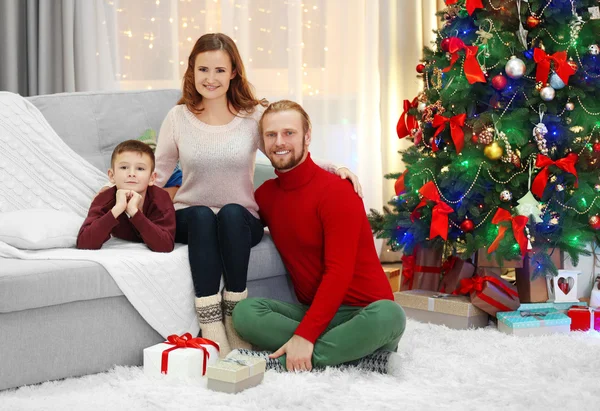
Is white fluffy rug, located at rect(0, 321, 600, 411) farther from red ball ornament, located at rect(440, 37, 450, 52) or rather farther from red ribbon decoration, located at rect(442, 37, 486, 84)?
red ball ornament, located at rect(440, 37, 450, 52)

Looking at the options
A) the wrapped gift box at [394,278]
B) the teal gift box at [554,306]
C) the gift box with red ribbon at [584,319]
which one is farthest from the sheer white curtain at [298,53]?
the gift box with red ribbon at [584,319]

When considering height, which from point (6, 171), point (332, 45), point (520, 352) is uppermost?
point (332, 45)

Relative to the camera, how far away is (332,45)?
451 cm

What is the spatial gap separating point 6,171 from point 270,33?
2001mm

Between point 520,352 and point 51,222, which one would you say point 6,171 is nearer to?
point 51,222

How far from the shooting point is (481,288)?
3.00 m

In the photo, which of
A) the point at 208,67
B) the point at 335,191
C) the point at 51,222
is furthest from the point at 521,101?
the point at 51,222

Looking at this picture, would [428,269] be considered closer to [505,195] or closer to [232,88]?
[505,195]

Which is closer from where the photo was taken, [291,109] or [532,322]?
[291,109]

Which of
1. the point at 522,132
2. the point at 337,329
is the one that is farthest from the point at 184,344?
the point at 522,132

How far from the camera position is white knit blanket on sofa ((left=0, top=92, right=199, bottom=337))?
2330 mm

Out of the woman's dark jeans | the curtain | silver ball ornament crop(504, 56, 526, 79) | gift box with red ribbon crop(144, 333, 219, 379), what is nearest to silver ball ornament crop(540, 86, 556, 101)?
silver ball ornament crop(504, 56, 526, 79)

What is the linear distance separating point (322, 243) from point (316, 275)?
0.37 feet

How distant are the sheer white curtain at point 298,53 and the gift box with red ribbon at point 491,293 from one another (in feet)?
4.95
